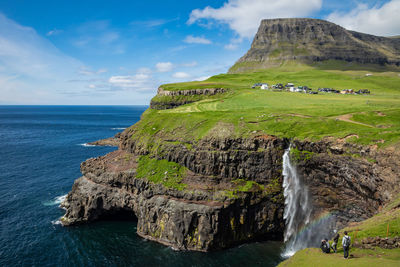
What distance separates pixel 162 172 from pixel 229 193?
550 inches

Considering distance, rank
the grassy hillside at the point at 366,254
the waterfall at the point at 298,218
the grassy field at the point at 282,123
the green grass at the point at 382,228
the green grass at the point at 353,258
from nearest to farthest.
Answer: the green grass at the point at 353,258 → the grassy hillside at the point at 366,254 → the green grass at the point at 382,228 → the waterfall at the point at 298,218 → the grassy field at the point at 282,123

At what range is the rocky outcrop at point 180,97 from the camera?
85.2 m

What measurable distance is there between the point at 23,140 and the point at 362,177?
14645 centimetres

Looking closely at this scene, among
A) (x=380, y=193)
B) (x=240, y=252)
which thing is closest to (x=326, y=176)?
(x=380, y=193)

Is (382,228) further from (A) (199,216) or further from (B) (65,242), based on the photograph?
(B) (65,242)

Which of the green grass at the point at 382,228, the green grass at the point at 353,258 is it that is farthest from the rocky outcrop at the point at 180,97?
the green grass at the point at 353,258

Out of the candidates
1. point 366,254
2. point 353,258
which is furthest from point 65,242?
point 366,254

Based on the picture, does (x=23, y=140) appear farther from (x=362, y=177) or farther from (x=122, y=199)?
(x=362, y=177)

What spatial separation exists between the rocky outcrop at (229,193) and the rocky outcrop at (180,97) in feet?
Answer: 135

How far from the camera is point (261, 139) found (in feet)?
139

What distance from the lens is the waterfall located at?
35938 millimetres

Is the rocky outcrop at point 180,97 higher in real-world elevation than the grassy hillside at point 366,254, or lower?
higher

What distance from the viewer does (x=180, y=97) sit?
292 feet

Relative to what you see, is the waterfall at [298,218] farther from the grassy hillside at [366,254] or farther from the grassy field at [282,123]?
the grassy hillside at [366,254]
